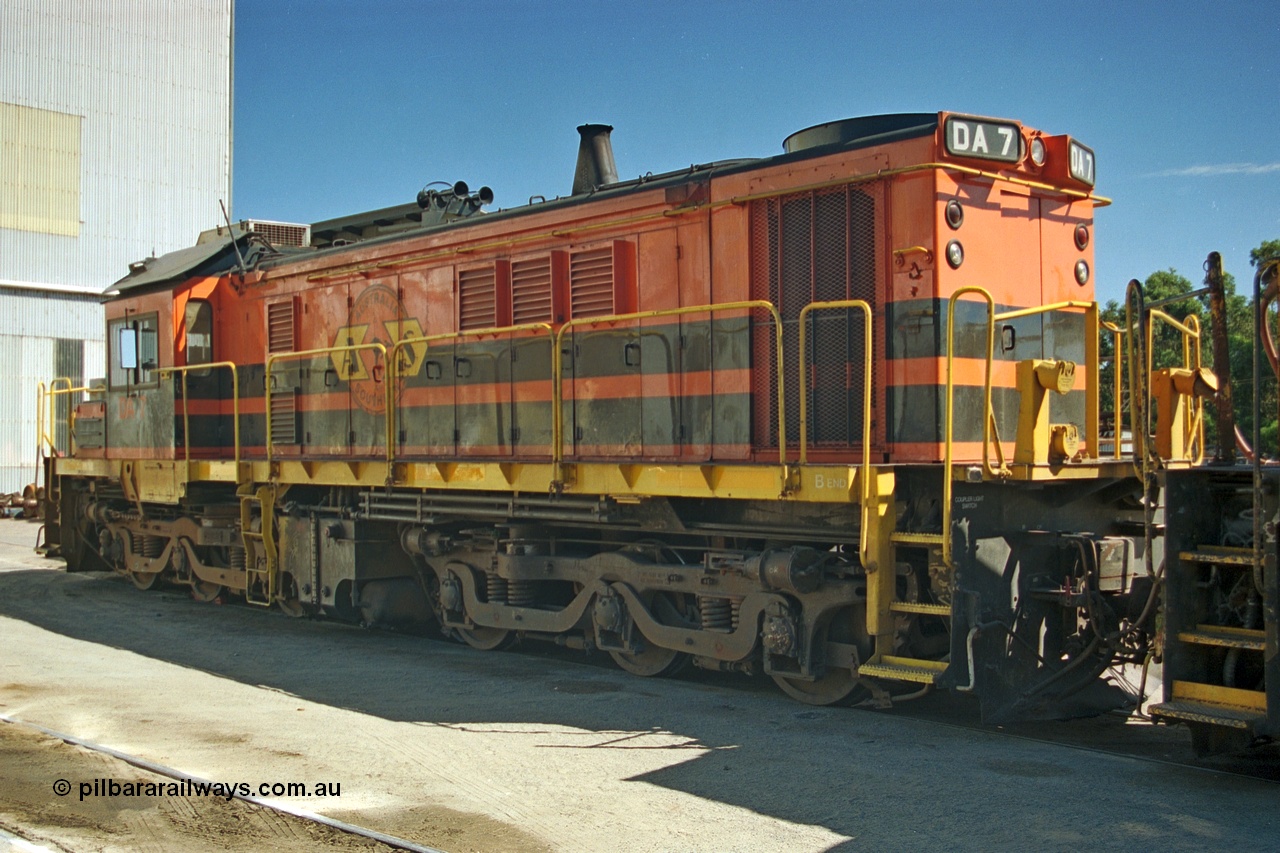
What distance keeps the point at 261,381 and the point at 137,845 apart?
8.15 meters

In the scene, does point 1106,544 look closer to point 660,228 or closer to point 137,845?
point 660,228

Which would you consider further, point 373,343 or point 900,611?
point 373,343

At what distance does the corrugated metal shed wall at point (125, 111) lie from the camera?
27.9 metres

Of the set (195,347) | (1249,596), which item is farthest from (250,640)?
Answer: (1249,596)

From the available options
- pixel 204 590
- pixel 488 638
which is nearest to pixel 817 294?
pixel 488 638

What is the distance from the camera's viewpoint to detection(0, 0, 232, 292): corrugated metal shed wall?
91.5 feet

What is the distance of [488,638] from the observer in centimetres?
1049

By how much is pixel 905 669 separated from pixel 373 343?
6.34 metres

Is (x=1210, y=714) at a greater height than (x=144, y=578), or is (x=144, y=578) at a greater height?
(x=1210, y=714)

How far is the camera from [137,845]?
17.4ft

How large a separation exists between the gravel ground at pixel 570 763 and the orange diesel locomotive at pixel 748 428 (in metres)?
0.46

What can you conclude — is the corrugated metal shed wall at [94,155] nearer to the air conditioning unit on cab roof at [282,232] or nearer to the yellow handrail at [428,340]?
the air conditioning unit on cab roof at [282,232]

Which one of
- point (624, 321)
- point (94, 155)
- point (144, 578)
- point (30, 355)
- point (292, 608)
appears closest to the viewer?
point (624, 321)

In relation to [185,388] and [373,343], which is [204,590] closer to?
[185,388]
